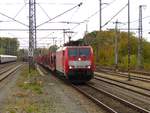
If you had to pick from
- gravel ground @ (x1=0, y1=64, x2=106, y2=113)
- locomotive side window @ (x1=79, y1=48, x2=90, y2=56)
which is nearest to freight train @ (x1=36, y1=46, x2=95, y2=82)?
locomotive side window @ (x1=79, y1=48, x2=90, y2=56)

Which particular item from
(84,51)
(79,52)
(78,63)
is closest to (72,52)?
(79,52)

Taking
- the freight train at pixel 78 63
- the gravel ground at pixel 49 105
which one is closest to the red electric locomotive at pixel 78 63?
the freight train at pixel 78 63

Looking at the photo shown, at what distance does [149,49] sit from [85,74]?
5402 cm

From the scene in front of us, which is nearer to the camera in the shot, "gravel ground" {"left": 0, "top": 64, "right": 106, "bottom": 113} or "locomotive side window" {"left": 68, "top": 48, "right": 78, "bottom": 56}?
"gravel ground" {"left": 0, "top": 64, "right": 106, "bottom": 113}

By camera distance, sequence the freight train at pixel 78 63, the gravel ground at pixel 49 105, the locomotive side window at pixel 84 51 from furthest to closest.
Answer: the locomotive side window at pixel 84 51 → the freight train at pixel 78 63 → the gravel ground at pixel 49 105

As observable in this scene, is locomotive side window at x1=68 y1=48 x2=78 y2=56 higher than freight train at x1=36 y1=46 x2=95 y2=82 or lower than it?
higher

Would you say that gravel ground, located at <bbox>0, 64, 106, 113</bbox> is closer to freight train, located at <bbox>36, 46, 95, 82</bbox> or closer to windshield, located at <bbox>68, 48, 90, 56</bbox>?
freight train, located at <bbox>36, 46, 95, 82</bbox>

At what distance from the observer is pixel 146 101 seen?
19.6 m

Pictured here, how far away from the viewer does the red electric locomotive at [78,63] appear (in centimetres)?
2998

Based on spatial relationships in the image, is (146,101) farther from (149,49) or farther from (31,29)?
(149,49)

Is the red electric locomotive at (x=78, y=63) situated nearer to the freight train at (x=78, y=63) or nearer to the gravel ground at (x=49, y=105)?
the freight train at (x=78, y=63)

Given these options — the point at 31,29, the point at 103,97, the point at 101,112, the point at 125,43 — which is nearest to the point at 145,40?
the point at 125,43

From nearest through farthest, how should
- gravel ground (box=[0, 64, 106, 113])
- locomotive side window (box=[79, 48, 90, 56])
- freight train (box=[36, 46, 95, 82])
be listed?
gravel ground (box=[0, 64, 106, 113])
freight train (box=[36, 46, 95, 82])
locomotive side window (box=[79, 48, 90, 56])

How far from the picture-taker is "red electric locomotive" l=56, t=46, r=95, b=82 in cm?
2998
